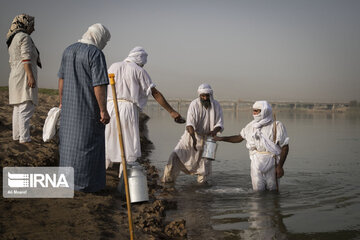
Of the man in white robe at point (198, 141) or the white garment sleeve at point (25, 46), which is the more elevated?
the white garment sleeve at point (25, 46)

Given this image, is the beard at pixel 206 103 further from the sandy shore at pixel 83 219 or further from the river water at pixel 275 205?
the sandy shore at pixel 83 219

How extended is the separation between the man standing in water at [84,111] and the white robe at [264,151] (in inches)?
93.7

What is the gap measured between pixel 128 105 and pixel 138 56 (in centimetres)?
69

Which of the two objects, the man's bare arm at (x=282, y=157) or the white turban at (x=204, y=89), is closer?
the man's bare arm at (x=282, y=157)

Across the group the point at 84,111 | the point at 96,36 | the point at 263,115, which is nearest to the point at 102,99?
the point at 84,111

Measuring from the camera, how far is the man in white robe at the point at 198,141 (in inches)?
278

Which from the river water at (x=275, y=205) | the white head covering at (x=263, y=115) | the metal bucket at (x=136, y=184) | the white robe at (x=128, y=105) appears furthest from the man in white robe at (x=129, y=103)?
the white head covering at (x=263, y=115)

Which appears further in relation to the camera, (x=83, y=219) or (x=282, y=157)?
(x=282, y=157)

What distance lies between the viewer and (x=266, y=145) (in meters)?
5.86

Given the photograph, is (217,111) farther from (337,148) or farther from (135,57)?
(337,148)

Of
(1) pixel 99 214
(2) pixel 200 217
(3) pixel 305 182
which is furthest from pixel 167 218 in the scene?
(3) pixel 305 182

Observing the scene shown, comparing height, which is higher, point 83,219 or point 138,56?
point 138,56

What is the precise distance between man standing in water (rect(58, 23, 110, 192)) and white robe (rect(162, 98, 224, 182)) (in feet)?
8.77

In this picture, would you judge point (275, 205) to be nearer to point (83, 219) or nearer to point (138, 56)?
point (138, 56)
